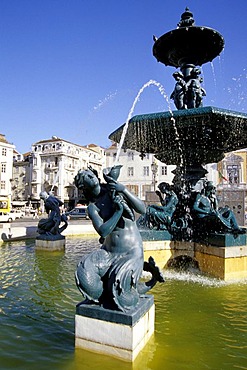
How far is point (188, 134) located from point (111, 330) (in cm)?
558

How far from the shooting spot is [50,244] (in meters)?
10.8

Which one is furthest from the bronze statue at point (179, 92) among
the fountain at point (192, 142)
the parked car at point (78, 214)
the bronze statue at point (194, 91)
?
the parked car at point (78, 214)

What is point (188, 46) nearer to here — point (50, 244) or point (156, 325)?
point (156, 325)

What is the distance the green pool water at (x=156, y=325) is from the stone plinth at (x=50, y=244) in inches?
131

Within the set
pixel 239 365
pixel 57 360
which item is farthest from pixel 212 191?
A: pixel 57 360

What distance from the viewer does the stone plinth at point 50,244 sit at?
10.8 meters

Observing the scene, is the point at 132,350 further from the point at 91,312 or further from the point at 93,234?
the point at 93,234

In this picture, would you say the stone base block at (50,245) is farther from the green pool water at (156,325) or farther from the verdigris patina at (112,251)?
the verdigris patina at (112,251)

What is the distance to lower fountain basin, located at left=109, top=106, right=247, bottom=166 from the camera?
6836 mm

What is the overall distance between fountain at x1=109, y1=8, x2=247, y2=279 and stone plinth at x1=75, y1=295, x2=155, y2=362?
3915 millimetres

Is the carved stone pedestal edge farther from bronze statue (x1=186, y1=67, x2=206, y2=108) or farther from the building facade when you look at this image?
the building facade

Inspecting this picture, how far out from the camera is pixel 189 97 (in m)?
8.77

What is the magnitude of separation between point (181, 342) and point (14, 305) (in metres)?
2.76

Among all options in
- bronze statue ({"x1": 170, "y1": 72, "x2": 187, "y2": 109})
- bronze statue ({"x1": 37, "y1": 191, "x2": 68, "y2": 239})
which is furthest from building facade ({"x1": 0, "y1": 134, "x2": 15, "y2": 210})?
bronze statue ({"x1": 170, "y1": 72, "x2": 187, "y2": 109})
